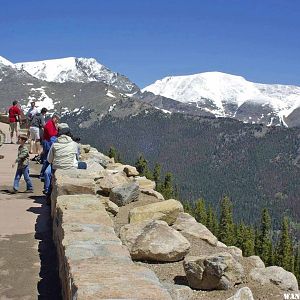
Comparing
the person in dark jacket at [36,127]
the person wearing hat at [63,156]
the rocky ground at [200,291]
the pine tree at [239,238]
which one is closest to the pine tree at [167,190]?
the pine tree at [239,238]

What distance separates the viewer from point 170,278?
10.4 metres

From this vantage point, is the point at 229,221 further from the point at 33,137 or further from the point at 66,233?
the point at 66,233

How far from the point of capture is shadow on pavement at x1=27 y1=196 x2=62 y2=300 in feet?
30.3

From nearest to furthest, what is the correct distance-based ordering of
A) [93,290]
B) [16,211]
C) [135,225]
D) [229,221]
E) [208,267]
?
[93,290] < [208,267] < [135,225] < [16,211] < [229,221]

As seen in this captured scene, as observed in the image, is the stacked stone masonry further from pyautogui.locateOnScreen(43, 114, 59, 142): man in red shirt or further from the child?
pyautogui.locateOnScreen(43, 114, 59, 142): man in red shirt

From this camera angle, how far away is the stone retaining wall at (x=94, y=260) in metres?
6.50

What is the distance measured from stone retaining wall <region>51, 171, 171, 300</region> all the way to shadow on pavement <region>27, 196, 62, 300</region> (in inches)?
12.2

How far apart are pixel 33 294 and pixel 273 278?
4911 mm

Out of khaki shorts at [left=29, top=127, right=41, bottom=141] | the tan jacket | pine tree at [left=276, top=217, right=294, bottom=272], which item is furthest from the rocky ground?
pine tree at [left=276, top=217, right=294, bottom=272]

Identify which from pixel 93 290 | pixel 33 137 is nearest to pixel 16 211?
pixel 93 290

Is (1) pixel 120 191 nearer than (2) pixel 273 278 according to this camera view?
No

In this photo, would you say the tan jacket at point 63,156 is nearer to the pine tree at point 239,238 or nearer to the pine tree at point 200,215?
the pine tree at point 239,238

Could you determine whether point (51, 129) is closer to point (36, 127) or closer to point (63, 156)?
point (63, 156)

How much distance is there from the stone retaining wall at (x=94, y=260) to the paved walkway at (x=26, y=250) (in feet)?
1.68
